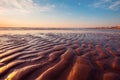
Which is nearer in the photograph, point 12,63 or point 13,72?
point 13,72

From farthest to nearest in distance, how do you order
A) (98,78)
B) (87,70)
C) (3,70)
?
(87,70), (3,70), (98,78)

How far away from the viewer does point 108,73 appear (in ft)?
10.5

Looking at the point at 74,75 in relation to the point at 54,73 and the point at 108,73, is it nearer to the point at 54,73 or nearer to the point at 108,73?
the point at 54,73

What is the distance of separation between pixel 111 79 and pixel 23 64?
88.1 inches

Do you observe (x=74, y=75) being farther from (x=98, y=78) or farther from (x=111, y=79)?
(x=111, y=79)

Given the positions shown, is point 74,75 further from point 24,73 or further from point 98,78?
point 24,73

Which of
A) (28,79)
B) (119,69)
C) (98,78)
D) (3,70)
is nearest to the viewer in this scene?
(28,79)

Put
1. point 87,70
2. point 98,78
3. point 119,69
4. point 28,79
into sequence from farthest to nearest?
point 119,69 < point 87,70 < point 98,78 < point 28,79

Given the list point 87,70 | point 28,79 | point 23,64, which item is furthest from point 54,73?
point 23,64

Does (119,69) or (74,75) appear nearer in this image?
(74,75)

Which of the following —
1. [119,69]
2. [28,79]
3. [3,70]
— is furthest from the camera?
Result: [119,69]

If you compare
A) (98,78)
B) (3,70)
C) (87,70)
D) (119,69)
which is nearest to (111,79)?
(98,78)

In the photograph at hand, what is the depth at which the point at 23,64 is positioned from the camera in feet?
11.9

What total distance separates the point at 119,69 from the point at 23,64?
257 centimetres
